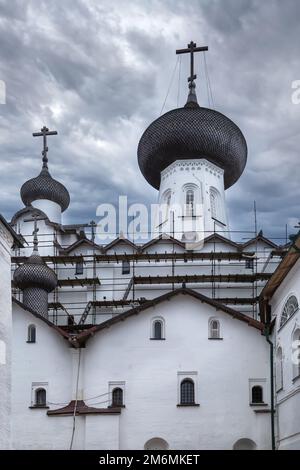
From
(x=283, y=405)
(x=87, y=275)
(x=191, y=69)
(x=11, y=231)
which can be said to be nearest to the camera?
(x=11, y=231)

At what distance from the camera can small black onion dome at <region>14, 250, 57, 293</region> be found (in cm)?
2444

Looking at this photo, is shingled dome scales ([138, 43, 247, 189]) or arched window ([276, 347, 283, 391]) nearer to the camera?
arched window ([276, 347, 283, 391])

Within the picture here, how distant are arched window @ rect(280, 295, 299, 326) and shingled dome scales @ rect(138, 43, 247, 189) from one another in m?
11.0

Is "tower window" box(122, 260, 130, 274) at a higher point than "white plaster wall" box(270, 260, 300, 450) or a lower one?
higher

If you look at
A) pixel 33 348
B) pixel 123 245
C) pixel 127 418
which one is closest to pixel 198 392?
pixel 127 418

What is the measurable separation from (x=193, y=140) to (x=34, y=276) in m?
8.88

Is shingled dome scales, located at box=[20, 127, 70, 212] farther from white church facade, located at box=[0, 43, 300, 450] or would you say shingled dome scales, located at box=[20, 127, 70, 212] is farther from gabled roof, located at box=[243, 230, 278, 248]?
gabled roof, located at box=[243, 230, 278, 248]

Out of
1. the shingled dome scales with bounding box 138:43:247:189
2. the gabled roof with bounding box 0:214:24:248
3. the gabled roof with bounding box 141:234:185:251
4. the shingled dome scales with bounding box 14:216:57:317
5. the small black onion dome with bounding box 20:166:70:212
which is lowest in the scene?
the gabled roof with bounding box 0:214:24:248

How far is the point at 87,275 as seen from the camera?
27156 millimetres

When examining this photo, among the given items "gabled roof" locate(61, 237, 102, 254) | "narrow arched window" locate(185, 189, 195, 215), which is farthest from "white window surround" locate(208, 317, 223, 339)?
"narrow arched window" locate(185, 189, 195, 215)

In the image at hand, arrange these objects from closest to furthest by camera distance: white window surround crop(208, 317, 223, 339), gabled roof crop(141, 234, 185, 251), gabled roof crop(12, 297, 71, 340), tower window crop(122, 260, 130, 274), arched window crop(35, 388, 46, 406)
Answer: arched window crop(35, 388, 46, 406)
white window surround crop(208, 317, 223, 339)
gabled roof crop(12, 297, 71, 340)
tower window crop(122, 260, 130, 274)
gabled roof crop(141, 234, 185, 251)

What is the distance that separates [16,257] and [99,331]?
7.87m

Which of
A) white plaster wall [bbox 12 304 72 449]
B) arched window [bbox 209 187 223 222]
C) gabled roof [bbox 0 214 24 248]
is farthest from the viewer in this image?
arched window [bbox 209 187 223 222]
